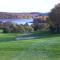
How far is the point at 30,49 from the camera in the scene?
1.59 metres

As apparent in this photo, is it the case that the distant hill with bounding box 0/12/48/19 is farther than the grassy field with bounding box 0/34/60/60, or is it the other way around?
the distant hill with bounding box 0/12/48/19

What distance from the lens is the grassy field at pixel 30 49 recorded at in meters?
1.57

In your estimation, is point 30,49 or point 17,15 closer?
point 30,49

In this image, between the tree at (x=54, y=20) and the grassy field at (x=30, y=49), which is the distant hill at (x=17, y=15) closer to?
the tree at (x=54, y=20)

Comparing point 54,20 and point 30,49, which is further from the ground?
point 54,20

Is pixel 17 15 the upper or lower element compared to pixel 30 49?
upper

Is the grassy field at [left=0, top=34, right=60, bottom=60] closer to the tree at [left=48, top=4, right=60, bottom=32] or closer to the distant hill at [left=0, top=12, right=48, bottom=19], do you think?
the tree at [left=48, top=4, right=60, bottom=32]

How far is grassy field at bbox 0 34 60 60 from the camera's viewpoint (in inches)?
61.7

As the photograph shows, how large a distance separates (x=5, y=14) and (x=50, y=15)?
51 centimetres

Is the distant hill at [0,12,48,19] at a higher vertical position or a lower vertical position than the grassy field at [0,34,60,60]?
higher

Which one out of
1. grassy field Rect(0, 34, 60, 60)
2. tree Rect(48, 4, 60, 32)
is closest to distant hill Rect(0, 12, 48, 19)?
tree Rect(48, 4, 60, 32)

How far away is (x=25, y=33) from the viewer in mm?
1671

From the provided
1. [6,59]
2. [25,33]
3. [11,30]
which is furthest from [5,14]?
[6,59]

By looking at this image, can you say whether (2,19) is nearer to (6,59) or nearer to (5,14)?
(5,14)
